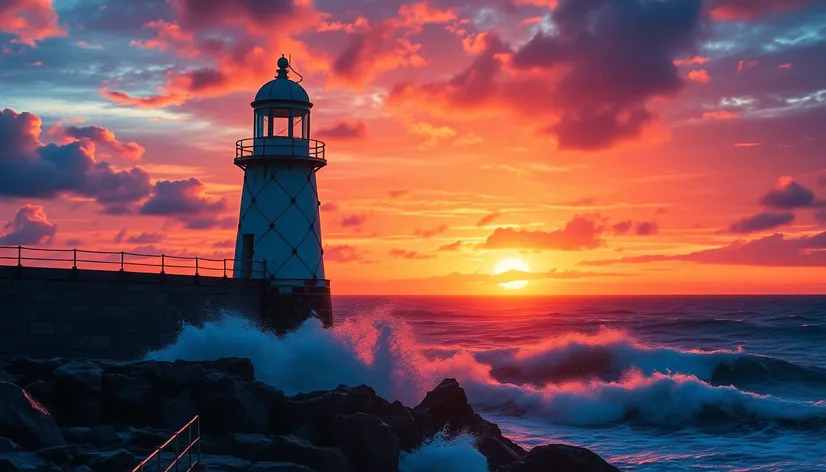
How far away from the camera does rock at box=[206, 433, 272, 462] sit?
11.1 m

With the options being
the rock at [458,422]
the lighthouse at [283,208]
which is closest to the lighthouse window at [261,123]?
the lighthouse at [283,208]

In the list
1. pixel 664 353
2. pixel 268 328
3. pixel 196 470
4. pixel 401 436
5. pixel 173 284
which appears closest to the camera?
pixel 196 470

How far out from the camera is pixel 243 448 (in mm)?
11242

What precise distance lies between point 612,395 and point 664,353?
1021cm

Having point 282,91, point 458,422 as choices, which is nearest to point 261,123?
point 282,91

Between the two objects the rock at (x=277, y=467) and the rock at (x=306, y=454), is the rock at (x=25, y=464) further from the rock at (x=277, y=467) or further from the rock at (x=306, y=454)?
the rock at (x=306, y=454)

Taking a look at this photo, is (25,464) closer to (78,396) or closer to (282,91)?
(78,396)

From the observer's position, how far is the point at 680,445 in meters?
20.1

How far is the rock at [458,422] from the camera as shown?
1547 centimetres

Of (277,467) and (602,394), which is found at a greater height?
(277,467)

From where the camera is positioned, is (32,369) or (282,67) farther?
(282,67)

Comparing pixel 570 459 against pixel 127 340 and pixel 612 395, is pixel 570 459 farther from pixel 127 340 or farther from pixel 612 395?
pixel 612 395

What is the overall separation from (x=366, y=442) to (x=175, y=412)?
2.81 meters

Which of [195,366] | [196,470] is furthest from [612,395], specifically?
[196,470]
